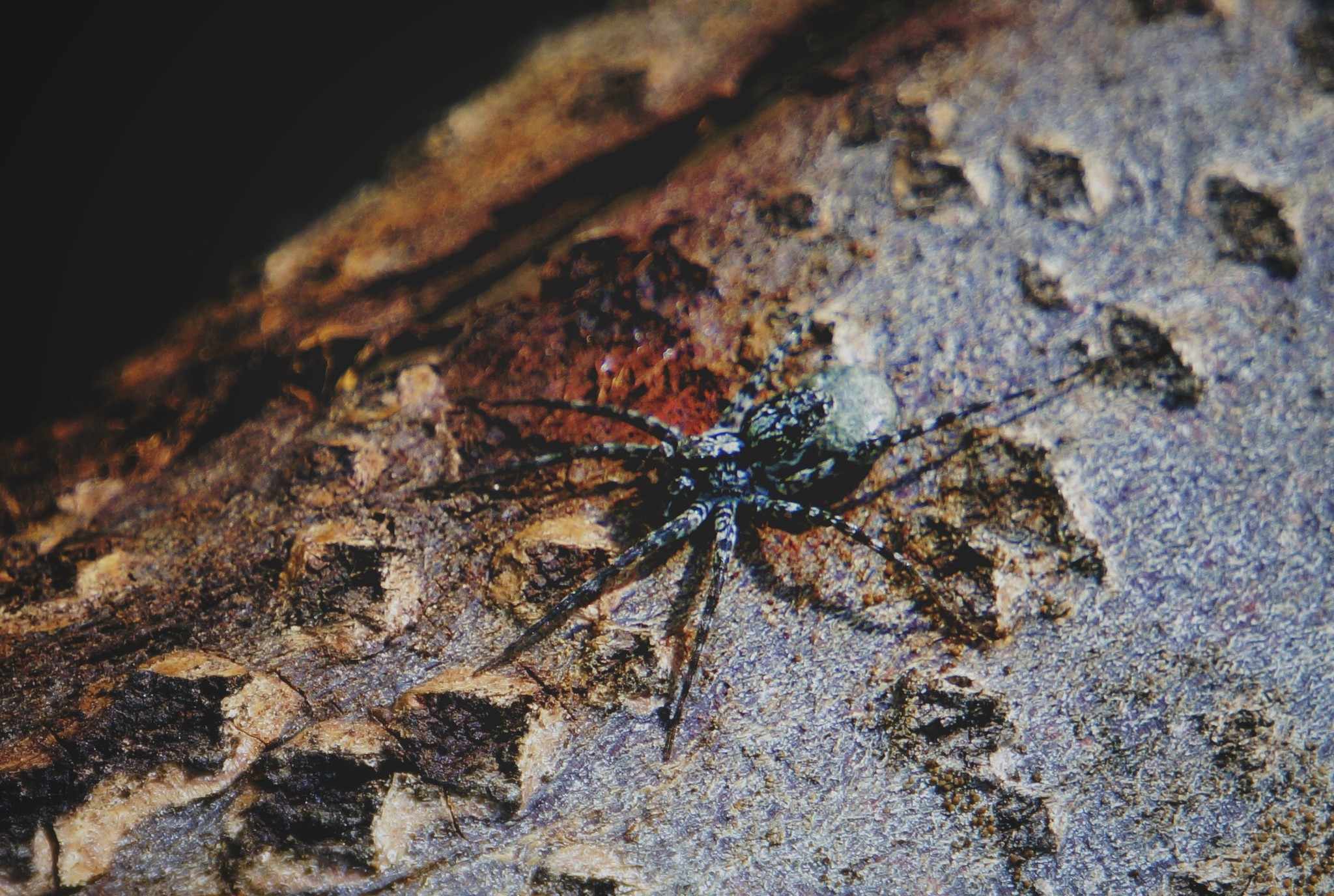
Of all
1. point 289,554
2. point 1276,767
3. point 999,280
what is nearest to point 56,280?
point 289,554

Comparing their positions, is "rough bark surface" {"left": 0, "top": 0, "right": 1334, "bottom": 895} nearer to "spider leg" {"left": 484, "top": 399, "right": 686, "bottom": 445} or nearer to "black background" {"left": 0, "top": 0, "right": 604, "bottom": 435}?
"spider leg" {"left": 484, "top": 399, "right": 686, "bottom": 445}

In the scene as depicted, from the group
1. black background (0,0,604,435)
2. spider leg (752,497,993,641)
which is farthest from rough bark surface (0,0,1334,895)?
A: black background (0,0,604,435)

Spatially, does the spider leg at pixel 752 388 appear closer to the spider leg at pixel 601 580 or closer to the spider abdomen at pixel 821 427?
the spider abdomen at pixel 821 427

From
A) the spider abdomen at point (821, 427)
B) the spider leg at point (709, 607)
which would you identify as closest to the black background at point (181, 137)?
the spider abdomen at point (821, 427)

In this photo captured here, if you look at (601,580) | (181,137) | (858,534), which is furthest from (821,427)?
(181,137)

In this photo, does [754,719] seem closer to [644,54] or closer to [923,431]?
[923,431]
